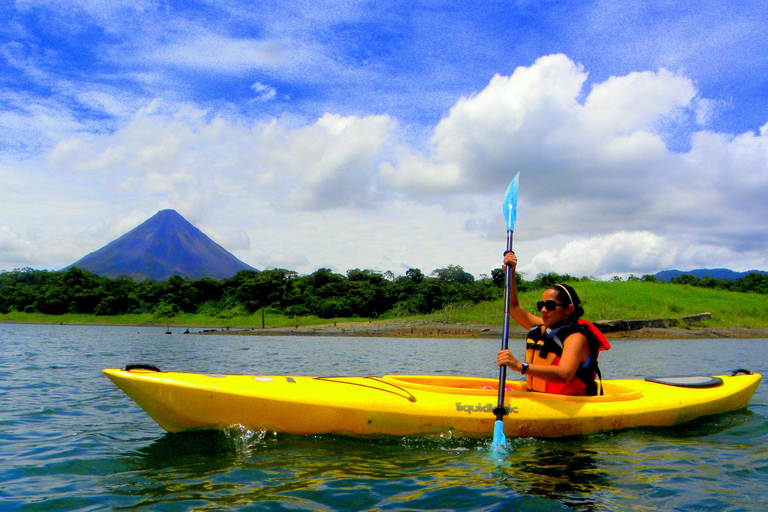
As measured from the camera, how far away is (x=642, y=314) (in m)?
36.6

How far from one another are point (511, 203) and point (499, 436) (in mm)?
3105

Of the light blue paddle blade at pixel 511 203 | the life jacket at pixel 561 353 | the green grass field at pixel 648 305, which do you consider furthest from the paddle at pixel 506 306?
the green grass field at pixel 648 305

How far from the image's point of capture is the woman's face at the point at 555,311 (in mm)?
5180

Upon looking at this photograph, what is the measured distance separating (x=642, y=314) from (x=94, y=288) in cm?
6015

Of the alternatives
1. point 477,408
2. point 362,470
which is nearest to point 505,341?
point 477,408

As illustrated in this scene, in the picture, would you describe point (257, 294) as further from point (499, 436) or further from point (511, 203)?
point (499, 436)

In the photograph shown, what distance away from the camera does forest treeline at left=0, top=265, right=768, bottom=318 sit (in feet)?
172

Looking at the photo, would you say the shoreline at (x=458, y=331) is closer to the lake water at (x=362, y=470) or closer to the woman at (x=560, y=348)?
A: the woman at (x=560, y=348)

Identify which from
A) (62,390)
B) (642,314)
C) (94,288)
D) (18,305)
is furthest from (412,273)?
(62,390)

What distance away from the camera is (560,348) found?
5242 millimetres

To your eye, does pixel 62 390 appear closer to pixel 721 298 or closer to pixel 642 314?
pixel 642 314

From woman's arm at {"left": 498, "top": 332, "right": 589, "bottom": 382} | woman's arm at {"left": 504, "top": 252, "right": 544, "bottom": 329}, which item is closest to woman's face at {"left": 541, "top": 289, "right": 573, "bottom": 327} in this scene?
woman's arm at {"left": 498, "top": 332, "right": 589, "bottom": 382}

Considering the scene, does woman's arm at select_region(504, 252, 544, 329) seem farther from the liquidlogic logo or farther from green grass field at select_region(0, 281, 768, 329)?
green grass field at select_region(0, 281, 768, 329)

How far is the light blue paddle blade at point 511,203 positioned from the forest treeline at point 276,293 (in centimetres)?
4261
